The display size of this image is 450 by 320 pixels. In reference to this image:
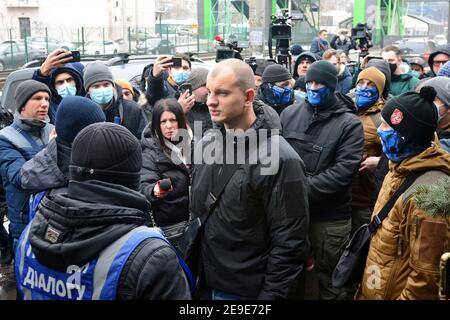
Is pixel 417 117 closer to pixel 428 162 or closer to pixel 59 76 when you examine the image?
pixel 428 162

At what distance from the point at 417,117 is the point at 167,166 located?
181 cm

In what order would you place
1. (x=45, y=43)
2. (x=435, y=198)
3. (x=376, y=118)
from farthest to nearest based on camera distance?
(x=45, y=43) → (x=376, y=118) → (x=435, y=198)

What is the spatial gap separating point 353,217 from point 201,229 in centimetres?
168

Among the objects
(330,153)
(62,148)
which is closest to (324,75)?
(330,153)

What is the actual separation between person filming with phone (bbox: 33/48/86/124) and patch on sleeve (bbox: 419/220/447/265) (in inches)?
131

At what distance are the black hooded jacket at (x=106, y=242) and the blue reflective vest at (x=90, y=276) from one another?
2 cm

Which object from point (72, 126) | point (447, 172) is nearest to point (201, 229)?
point (72, 126)

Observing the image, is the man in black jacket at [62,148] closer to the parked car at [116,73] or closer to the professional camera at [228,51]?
the professional camera at [228,51]

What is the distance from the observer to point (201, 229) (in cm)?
280

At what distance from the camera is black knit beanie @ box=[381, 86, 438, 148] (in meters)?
2.56

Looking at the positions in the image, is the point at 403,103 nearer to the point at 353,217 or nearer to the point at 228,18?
the point at 353,217

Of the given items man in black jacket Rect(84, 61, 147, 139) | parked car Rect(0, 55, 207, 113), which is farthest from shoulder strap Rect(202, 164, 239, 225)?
parked car Rect(0, 55, 207, 113)

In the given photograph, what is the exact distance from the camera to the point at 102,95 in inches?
186

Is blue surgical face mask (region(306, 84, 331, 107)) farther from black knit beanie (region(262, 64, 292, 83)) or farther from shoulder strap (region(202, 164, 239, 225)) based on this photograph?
shoulder strap (region(202, 164, 239, 225))
